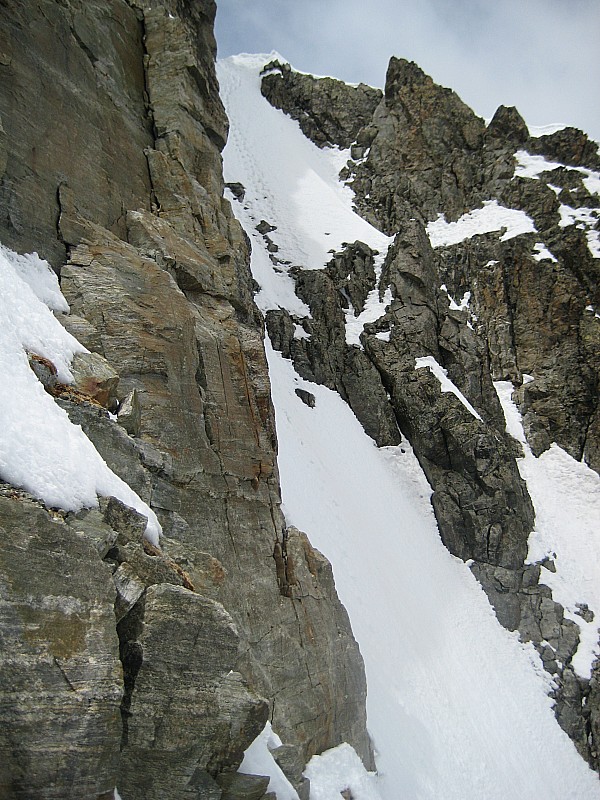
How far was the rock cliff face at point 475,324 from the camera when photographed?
24.9 meters

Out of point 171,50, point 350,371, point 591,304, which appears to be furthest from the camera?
point 591,304

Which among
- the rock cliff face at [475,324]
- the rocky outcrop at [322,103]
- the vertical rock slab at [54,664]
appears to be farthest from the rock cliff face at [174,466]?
the rocky outcrop at [322,103]

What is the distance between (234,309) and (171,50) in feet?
24.5

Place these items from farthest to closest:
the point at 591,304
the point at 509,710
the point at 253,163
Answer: the point at 253,163 → the point at 591,304 → the point at 509,710

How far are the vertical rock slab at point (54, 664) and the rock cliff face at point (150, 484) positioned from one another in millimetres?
15

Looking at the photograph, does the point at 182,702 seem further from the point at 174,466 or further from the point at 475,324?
the point at 475,324

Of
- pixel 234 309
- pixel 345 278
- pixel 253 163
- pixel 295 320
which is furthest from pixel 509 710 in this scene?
pixel 253 163

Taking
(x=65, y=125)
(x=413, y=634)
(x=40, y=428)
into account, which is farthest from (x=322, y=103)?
(x=40, y=428)

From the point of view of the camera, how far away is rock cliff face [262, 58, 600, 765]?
24.9 meters

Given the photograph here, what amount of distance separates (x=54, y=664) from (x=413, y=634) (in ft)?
52.3

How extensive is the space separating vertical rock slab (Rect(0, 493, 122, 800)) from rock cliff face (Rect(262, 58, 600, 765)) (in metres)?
19.8

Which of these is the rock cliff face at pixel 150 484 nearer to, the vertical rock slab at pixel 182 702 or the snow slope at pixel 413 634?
the vertical rock slab at pixel 182 702

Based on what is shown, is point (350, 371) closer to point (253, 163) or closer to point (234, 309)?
point (234, 309)

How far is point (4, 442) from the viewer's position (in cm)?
558
